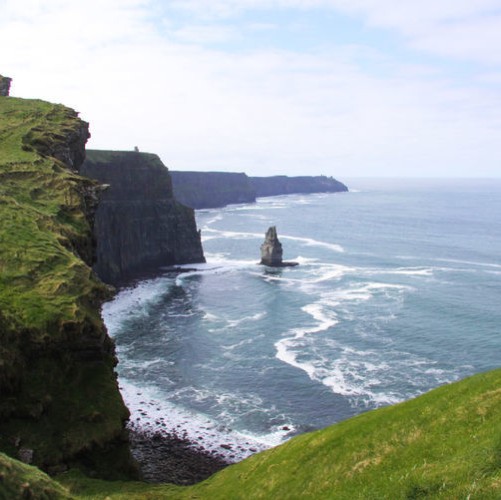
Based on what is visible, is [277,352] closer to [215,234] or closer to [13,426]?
[13,426]

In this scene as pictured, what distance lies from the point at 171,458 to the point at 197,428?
598cm

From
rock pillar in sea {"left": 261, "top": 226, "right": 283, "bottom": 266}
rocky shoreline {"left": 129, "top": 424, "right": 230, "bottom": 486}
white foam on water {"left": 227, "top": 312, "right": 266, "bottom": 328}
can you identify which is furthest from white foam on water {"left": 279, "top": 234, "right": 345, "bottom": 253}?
rocky shoreline {"left": 129, "top": 424, "right": 230, "bottom": 486}

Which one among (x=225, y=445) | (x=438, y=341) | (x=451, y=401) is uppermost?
(x=451, y=401)

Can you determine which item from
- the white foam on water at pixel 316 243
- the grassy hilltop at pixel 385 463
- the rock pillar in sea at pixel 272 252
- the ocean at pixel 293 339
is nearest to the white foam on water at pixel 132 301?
the ocean at pixel 293 339

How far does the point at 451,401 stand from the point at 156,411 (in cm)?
4032

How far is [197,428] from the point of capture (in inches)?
2266

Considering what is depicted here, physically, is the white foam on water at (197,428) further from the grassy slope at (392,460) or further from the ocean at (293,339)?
the grassy slope at (392,460)

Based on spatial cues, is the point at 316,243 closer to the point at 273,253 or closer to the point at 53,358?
the point at 273,253

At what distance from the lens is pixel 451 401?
27.1 m

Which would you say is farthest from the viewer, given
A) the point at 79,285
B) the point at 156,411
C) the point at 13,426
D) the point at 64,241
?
the point at 156,411

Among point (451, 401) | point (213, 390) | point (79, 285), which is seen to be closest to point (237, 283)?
point (213, 390)

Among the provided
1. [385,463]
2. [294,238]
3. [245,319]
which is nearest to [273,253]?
[245,319]

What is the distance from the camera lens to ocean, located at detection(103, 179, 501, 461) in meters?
61.0

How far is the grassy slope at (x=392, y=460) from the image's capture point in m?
19.5
